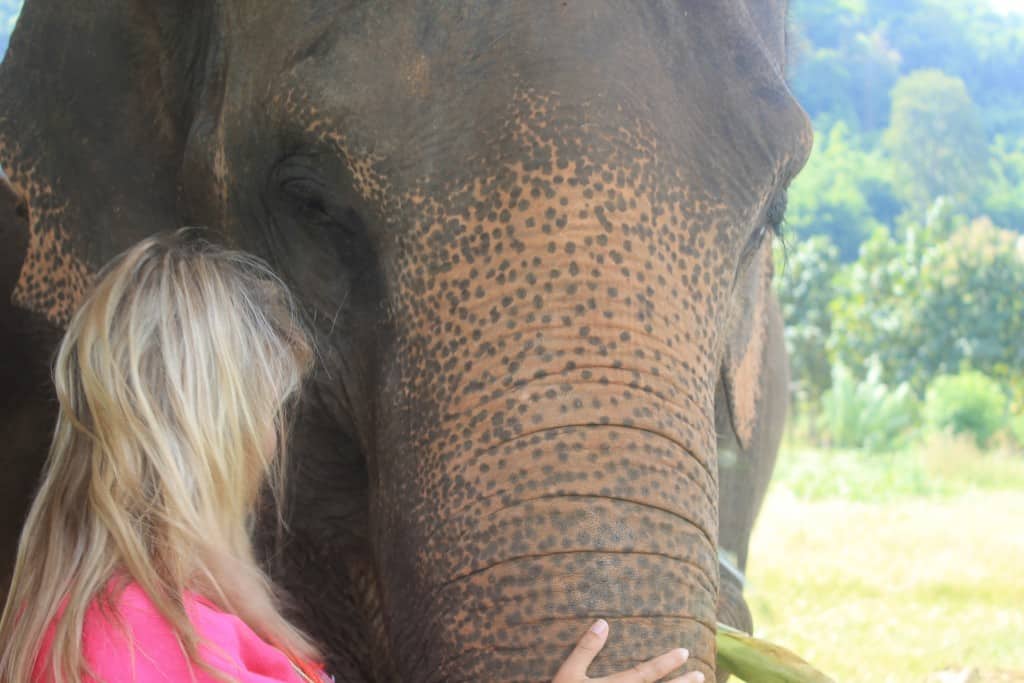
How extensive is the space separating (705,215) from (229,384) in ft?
2.38

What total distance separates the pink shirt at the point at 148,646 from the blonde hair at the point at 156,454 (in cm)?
2

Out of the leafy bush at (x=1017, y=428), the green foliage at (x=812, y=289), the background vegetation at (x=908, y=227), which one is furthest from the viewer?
A: the green foliage at (x=812, y=289)

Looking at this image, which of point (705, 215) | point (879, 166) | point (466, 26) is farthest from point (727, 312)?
point (879, 166)

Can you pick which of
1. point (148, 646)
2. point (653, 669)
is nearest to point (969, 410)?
point (653, 669)

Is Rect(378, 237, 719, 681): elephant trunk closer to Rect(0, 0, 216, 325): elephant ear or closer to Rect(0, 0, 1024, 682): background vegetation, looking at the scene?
Rect(0, 0, 216, 325): elephant ear

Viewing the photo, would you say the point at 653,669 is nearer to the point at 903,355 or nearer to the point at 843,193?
the point at 903,355

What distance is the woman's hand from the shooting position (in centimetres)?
163

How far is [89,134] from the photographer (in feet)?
Answer: 8.30

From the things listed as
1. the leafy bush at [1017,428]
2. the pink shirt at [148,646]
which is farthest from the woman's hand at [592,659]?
the leafy bush at [1017,428]

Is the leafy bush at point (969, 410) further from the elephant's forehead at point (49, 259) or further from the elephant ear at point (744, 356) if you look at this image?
the elephant's forehead at point (49, 259)

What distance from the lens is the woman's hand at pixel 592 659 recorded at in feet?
5.34

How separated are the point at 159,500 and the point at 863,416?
23182mm

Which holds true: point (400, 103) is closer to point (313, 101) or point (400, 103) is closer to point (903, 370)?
point (313, 101)

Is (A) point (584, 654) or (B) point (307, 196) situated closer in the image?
(A) point (584, 654)
